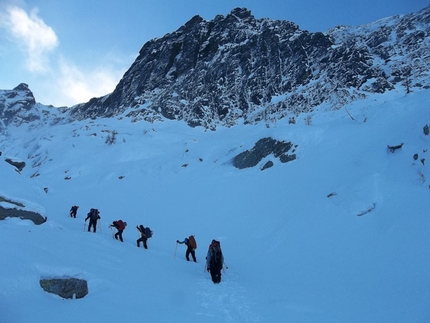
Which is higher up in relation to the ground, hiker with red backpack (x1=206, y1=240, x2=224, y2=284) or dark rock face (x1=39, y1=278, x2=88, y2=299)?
hiker with red backpack (x1=206, y1=240, x2=224, y2=284)

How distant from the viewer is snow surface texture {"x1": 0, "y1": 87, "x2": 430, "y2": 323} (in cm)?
591

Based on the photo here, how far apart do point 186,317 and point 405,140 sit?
13045 millimetres

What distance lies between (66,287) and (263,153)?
18.5 metres

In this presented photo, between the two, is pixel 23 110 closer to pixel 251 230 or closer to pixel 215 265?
pixel 251 230

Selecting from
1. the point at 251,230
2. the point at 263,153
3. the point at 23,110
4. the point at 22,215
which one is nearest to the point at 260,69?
the point at 263,153

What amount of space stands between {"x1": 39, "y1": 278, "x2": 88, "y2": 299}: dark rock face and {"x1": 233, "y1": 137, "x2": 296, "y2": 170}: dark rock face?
16.1m

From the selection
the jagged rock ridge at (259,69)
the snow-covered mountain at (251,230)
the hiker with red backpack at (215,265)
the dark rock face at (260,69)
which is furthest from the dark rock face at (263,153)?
the dark rock face at (260,69)

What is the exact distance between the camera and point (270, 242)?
12094mm

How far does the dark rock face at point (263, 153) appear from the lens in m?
20.8

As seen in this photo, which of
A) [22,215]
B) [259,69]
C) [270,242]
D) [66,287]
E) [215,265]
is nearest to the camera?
[66,287]

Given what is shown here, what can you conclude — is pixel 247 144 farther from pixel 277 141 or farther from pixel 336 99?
pixel 336 99

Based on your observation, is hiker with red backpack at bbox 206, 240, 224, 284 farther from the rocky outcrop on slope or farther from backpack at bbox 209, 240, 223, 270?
the rocky outcrop on slope

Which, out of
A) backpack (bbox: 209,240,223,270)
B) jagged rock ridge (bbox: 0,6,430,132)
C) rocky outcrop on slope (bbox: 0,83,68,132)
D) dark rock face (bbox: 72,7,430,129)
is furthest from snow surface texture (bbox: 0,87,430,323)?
rocky outcrop on slope (bbox: 0,83,68,132)

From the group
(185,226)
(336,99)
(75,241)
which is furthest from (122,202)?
(336,99)
